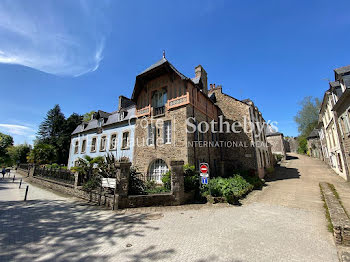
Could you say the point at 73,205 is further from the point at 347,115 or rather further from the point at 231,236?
the point at 347,115

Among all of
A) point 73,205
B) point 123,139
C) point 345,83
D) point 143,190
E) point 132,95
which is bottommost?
point 73,205

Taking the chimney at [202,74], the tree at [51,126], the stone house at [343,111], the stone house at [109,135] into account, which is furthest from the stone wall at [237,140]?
the tree at [51,126]

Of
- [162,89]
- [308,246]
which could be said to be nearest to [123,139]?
[162,89]

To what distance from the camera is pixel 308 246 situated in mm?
3805

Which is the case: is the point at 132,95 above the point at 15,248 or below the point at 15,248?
above

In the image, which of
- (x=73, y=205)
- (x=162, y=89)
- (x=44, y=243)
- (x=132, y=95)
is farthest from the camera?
(x=132, y=95)

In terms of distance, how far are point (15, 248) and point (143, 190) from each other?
4754 mm

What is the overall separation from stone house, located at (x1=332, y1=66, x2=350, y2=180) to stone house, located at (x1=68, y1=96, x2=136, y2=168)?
15795 mm

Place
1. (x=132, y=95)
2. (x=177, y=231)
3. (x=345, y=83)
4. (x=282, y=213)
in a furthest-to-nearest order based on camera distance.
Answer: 1. (x=132, y=95)
2. (x=345, y=83)
3. (x=282, y=213)
4. (x=177, y=231)

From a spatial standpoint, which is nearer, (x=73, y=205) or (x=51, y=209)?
(x=51, y=209)

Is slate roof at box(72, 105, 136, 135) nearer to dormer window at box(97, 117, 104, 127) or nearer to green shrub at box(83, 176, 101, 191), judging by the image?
dormer window at box(97, 117, 104, 127)

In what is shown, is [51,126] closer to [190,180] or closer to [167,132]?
[167,132]

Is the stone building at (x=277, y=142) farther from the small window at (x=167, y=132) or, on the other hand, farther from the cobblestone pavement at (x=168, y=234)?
the small window at (x=167, y=132)

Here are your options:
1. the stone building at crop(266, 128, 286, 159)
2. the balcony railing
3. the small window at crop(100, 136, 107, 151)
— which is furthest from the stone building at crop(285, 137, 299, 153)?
the small window at crop(100, 136, 107, 151)
